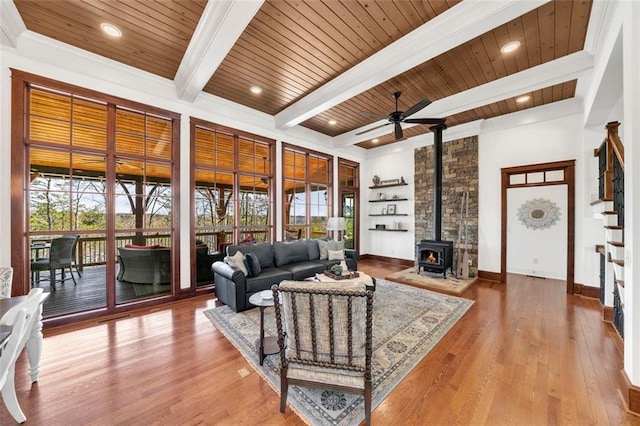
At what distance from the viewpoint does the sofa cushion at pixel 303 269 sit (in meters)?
4.20

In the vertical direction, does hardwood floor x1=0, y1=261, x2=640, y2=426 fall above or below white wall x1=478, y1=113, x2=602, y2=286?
below

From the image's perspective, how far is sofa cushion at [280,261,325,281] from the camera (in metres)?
4.20

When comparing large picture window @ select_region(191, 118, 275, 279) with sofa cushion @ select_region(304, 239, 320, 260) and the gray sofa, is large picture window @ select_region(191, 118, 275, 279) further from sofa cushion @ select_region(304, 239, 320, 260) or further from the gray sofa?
sofa cushion @ select_region(304, 239, 320, 260)

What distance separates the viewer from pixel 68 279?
435 cm

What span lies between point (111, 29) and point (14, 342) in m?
3.16

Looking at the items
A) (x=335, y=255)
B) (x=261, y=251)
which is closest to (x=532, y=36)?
(x=335, y=255)

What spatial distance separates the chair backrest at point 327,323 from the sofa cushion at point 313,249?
3.36 m

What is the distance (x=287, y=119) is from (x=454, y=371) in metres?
4.67

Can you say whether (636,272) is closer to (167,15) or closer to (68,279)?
(167,15)

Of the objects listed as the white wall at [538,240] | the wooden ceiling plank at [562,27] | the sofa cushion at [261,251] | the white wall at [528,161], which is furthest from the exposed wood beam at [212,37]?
the white wall at [538,240]

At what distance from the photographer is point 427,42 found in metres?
2.72

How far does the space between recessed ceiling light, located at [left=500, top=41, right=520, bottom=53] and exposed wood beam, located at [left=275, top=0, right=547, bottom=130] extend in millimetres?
848

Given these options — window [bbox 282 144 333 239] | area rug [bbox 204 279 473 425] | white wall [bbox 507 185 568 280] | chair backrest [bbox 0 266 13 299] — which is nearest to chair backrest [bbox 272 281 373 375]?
area rug [bbox 204 279 473 425]

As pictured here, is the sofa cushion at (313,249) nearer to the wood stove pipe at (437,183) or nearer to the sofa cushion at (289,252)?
the sofa cushion at (289,252)
